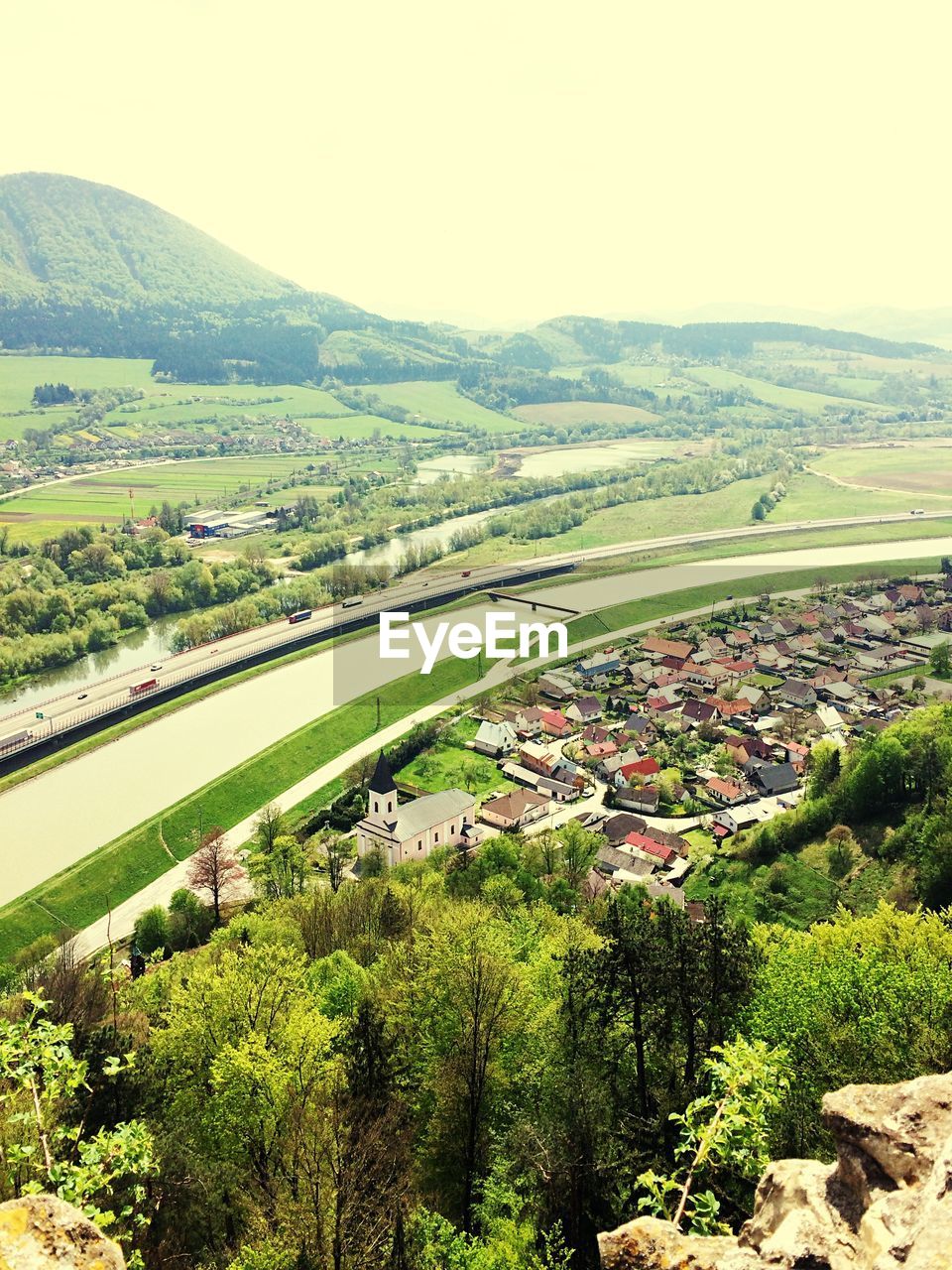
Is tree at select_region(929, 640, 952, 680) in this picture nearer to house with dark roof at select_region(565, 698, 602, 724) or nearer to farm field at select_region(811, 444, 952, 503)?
house with dark roof at select_region(565, 698, 602, 724)

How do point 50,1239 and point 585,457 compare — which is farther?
point 585,457

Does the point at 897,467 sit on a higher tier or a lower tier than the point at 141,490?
higher

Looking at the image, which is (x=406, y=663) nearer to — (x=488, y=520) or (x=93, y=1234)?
(x=488, y=520)

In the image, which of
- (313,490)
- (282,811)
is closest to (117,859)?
(282,811)

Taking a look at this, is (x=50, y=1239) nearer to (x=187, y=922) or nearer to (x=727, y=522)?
(x=187, y=922)

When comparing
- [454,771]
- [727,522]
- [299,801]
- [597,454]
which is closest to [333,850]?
[299,801]

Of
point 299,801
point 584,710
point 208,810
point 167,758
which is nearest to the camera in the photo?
point 208,810
